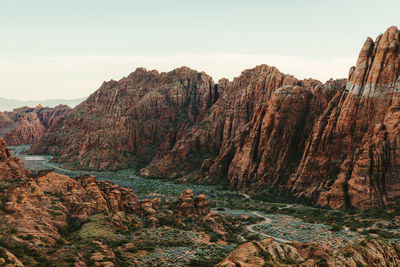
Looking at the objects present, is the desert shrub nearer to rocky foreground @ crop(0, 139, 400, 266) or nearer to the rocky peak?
rocky foreground @ crop(0, 139, 400, 266)

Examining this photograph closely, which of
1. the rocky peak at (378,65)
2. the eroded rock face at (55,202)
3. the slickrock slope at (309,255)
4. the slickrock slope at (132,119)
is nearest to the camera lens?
the slickrock slope at (309,255)

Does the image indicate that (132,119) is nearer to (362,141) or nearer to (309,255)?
(362,141)

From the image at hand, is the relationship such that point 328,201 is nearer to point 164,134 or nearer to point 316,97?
point 316,97

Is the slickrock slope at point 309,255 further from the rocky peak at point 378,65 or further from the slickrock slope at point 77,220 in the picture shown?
the rocky peak at point 378,65

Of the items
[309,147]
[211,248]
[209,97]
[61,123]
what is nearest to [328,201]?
[309,147]

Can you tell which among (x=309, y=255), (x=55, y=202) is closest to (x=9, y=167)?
(x=55, y=202)

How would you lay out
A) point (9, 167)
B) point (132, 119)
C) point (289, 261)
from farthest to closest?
1. point (132, 119)
2. point (9, 167)
3. point (289, 261)

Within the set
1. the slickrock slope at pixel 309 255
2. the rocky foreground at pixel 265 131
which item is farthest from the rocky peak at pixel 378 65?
the slickrock slope at pixel 309 255

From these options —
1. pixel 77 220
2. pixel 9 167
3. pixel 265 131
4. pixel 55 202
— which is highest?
pixel 265 131
